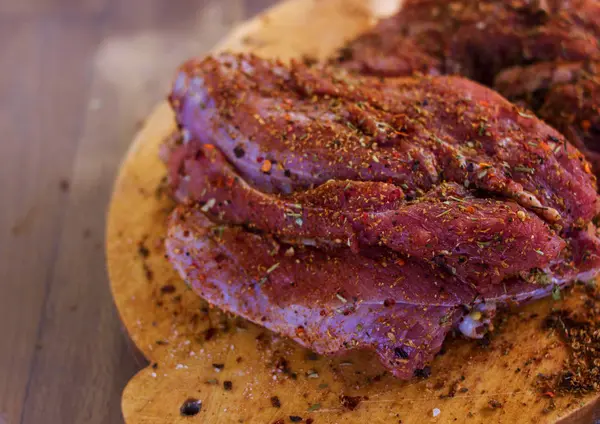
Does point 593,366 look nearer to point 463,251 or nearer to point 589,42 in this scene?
point 463,251

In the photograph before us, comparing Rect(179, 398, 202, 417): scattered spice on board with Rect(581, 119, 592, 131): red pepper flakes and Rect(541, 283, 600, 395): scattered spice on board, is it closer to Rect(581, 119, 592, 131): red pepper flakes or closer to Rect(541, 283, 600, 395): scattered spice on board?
Rect(541, 283, 600, 395): scattered spice on board

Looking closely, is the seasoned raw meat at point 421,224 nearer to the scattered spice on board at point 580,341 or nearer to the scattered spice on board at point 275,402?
the scattered spice on board at point 580,341

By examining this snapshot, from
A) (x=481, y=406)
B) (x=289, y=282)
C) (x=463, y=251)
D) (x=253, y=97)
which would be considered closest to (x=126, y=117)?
(x=253, y=97)

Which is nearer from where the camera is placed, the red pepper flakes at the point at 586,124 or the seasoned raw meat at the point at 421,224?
the seasoned raw meat at the point at 421,224

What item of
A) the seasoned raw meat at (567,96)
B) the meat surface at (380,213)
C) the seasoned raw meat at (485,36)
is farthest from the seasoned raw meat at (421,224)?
the seasoned raw meat at (485,36)

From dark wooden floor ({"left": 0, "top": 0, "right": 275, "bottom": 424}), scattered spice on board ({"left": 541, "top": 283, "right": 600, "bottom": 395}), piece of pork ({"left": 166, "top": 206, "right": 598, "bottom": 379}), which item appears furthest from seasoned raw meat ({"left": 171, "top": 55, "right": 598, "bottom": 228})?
dark wooden floor ({"left": 0, "top": 0, "right": 275, "bottom": 424})
